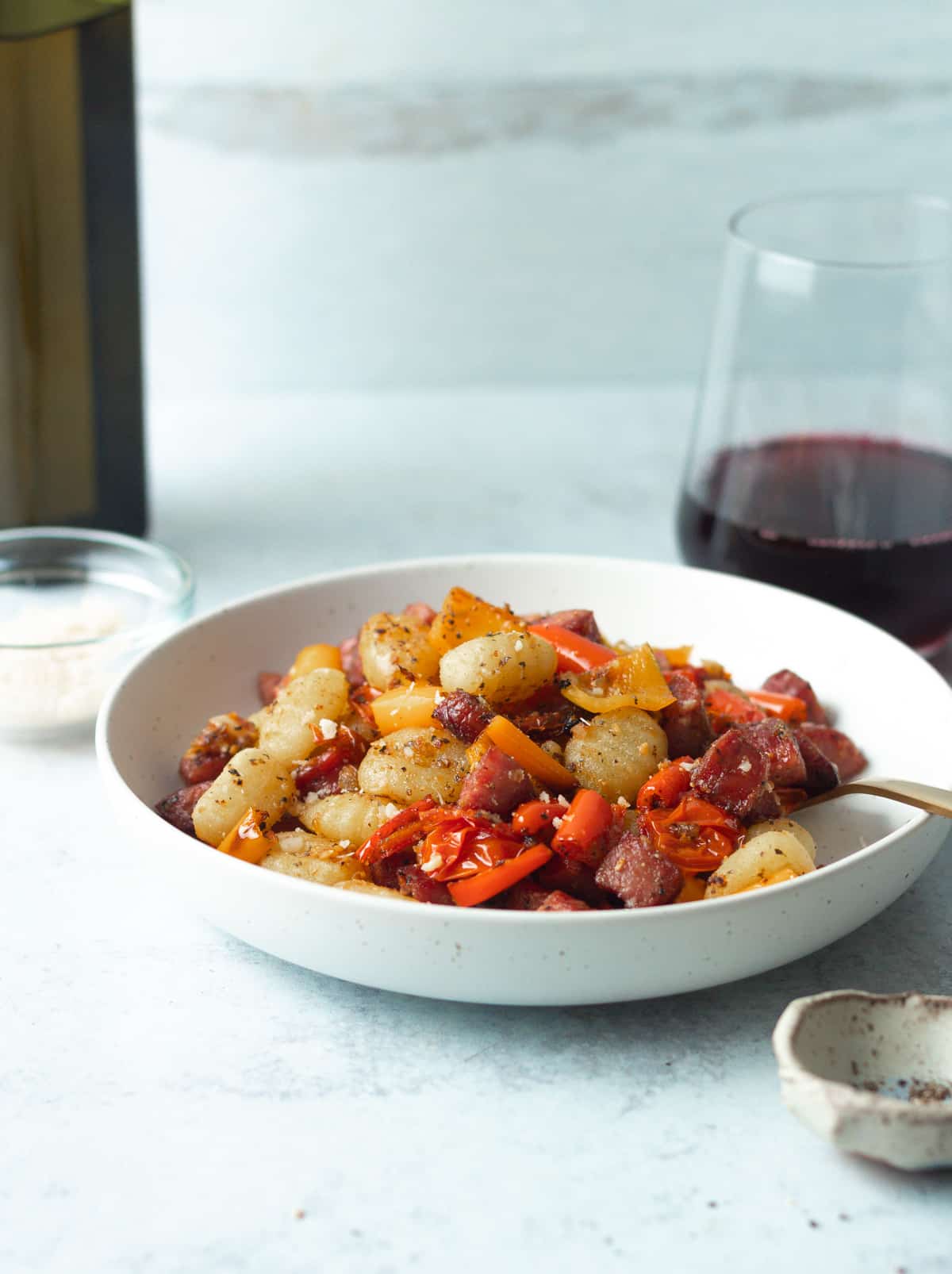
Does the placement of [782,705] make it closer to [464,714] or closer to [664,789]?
[664,789]

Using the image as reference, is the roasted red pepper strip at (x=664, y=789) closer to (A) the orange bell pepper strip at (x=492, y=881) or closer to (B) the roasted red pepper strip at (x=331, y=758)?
(A) the orange bell pepper strip at (x=492, y=881)

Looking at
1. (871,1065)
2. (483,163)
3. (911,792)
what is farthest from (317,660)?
(483,163)

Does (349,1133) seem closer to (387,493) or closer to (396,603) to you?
(396,603)

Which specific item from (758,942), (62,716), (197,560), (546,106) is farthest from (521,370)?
(758,942)

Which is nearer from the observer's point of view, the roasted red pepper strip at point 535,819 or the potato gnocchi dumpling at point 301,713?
the roasted red pepper strip at point 535,819

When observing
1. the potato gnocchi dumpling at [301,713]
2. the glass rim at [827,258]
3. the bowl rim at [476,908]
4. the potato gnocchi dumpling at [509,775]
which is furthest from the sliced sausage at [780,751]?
the glass rim at [827,258]

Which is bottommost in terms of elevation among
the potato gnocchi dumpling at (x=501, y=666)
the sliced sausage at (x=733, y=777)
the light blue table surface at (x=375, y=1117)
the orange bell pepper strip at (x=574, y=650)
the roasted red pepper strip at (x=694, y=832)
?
the light blue table surface at (x=375, y=1117)

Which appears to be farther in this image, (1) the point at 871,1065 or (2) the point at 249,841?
(2) the point at 249,841
